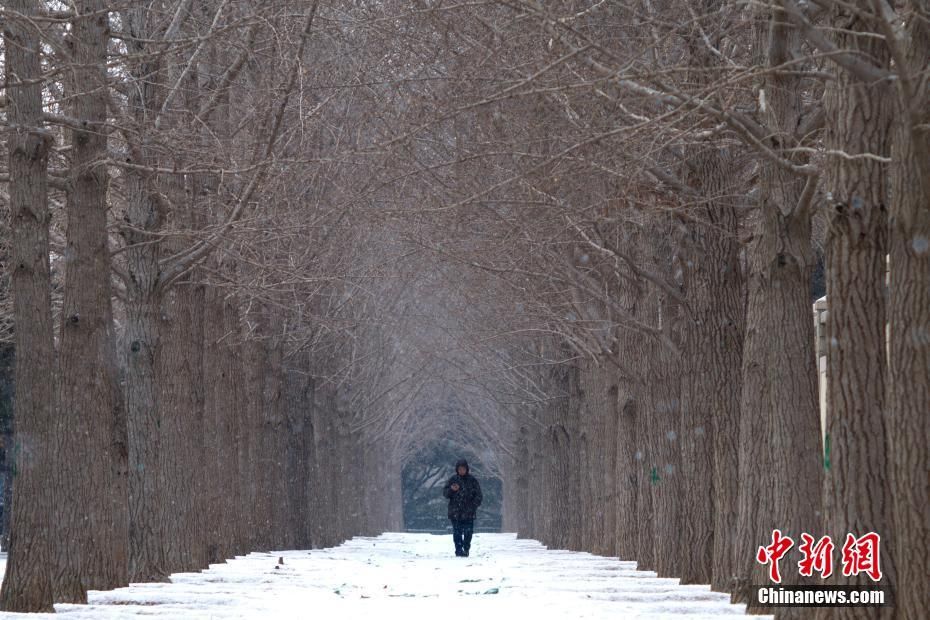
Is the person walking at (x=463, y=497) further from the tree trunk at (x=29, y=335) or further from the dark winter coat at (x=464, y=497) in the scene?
the tree trunk at (x=29, y=335)

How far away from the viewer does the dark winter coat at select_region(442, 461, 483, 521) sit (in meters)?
29.4

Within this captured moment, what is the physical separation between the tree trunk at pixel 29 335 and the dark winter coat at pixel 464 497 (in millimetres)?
16962

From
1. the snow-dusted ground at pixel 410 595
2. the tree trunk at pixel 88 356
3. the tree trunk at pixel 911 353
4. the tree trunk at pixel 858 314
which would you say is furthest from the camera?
the tree trunk at pixel 88 356

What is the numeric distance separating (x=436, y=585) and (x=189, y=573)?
11.3 ft

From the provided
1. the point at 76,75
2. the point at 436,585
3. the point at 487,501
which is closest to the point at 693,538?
the point at 436,585

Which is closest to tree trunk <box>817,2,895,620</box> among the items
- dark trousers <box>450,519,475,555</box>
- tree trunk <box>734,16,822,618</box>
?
tree trunk <box>734,16,822,618</box>

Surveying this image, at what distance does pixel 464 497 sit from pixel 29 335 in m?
17.5

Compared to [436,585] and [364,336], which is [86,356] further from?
[364,336]

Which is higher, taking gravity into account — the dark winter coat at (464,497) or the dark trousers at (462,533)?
the dark winter coat at (464,497)

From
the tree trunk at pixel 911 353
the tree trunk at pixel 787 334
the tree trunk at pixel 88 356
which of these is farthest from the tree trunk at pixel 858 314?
the tree trunk at pixel 88 356

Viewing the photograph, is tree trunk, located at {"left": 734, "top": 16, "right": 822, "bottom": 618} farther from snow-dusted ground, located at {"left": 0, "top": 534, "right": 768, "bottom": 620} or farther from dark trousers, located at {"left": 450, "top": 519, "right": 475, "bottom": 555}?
dark trousers, located at {"left": 450, "top": 519, "right": 475, "bottom": 555}

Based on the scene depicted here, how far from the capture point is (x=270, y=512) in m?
29.9

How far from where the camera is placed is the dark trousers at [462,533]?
3000 centimetres

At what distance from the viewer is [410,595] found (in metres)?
16.5
